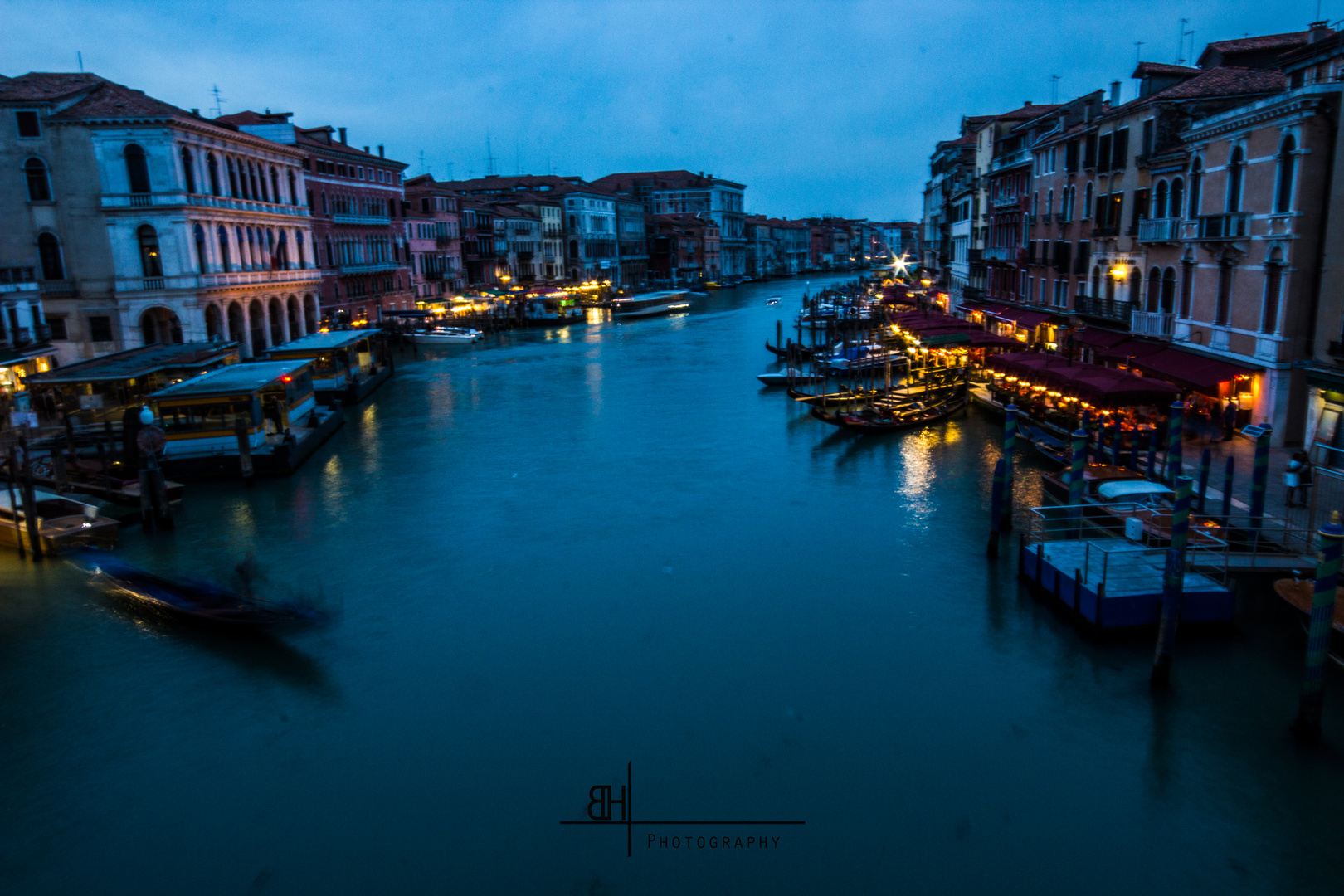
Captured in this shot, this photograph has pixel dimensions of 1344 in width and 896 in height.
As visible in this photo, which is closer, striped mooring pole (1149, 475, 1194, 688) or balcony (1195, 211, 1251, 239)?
striped mooring pole (1149, 475, 1194, 688)

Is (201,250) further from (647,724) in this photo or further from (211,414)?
(647,724)

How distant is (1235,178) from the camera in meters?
19.9

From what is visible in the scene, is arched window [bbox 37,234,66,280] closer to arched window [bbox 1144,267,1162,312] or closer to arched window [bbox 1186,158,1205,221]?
arched window [bbox 1144,267,1162,312]

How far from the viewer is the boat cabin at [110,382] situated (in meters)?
25.6

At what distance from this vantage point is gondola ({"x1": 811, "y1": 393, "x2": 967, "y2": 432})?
26.7 m

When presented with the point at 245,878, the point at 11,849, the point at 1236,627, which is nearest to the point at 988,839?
the point at 1236,627

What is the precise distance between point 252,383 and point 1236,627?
2323 centimetres

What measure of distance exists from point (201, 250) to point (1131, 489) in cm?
3418

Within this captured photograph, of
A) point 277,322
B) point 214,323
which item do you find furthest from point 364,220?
point 214,323

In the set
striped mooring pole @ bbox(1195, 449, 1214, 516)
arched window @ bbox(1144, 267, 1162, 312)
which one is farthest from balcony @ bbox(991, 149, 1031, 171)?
striped mooring pole @ bbox(1195, 449, 1214, 516)

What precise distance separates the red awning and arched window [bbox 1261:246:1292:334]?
1008 mm

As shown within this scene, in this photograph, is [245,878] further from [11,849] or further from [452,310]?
[452,310]

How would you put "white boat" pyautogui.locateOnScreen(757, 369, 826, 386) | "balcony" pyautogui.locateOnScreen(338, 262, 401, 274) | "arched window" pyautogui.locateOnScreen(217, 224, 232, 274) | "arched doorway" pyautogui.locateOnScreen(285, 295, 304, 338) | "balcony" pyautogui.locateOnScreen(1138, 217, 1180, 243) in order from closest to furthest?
"balcony" pyautogui.locateOnScreen(1138, 217, 1180, 243) < "arched window" pyautogui.locateOnScreen(217, 224, 232, 274) < "white boat" pyautogui.locateOnScreen(757, 369, 826, 386) < "arched doorway" pyautogui.locateOnScreen(285, 295, 304, 338) < "balcony" pyautogui.locateOnScreen(338, 262, 401, 274)

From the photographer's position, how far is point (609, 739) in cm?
1053
